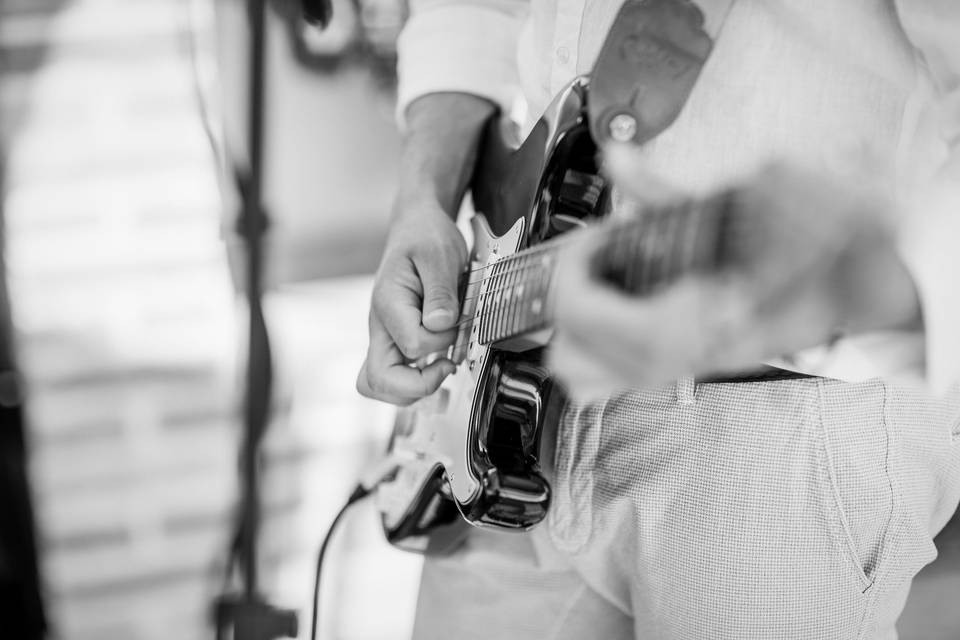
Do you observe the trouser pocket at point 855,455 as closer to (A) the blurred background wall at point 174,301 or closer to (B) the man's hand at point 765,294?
(B) the man's hand at point 765,294

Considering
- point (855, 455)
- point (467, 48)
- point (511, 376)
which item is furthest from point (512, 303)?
point (467, 48)

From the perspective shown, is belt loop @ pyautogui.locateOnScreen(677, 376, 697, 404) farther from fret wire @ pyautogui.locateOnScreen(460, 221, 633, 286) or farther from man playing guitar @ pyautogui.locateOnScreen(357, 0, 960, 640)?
fret wire @ pyautogui.locateOnScreen(460, 221, 633, 286)

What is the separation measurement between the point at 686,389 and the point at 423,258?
337 mm

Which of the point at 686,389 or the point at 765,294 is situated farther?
the point at 686,389

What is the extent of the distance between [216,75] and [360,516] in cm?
103

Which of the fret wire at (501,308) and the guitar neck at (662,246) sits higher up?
the guitar neck at (662,246)

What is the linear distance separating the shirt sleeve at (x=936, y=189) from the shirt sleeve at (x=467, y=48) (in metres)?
0.55

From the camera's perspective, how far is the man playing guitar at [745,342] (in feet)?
1.18

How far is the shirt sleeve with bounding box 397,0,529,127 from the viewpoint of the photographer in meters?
0.99

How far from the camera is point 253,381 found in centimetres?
136

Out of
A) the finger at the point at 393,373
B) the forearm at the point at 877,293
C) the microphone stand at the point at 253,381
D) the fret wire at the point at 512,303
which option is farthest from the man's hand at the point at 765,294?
the microphone stand at the point at 253,381

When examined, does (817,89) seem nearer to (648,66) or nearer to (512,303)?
(648,66)

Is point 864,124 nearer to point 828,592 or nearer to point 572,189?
point 572,189

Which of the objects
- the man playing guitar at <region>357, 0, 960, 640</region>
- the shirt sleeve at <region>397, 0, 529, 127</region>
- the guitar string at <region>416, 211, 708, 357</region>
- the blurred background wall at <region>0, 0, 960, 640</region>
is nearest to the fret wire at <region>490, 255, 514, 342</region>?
the guitar string at <region>416, 211, 708, 357</region>
